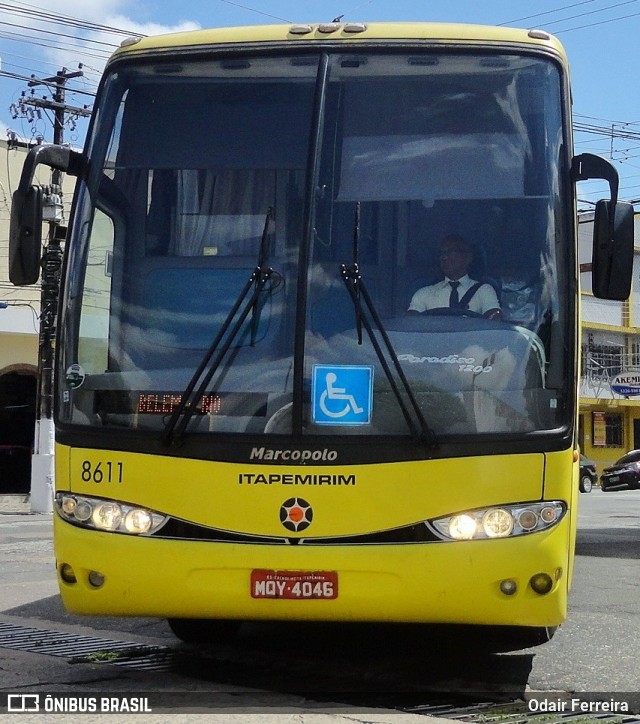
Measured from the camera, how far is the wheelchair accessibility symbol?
550 centimetres

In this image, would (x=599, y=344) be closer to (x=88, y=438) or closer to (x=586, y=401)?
(x=586, y=401)

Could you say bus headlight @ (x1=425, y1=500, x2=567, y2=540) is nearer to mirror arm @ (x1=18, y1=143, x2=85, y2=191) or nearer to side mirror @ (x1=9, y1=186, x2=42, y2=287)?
side mirror @ (x1=9, y1=186, x2=42, y2=287)

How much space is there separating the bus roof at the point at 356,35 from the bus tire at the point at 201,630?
3.30 metres

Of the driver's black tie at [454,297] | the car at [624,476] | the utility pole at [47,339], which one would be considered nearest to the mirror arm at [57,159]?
the driver's black tie at [454,297]

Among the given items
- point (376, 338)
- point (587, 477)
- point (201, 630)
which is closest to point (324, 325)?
point (376, 338)

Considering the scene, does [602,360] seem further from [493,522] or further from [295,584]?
[295,584]

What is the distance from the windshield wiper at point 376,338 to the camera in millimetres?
5438

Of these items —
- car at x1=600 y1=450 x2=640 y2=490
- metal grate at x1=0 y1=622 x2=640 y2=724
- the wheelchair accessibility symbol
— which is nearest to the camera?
metal grate at x1=0 y1=622 x2=640 y2=724

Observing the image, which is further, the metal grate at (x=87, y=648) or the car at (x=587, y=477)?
the car at (x=587, y=477)

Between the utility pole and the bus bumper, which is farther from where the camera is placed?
the utility pole

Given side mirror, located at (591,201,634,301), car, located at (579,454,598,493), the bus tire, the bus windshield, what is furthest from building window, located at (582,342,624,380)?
the bus windshield

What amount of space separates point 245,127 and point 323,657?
3.03m

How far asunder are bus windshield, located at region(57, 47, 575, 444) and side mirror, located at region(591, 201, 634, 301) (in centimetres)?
22

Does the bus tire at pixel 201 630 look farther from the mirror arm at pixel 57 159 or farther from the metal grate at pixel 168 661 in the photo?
the mirror arm at pixel 57 159
